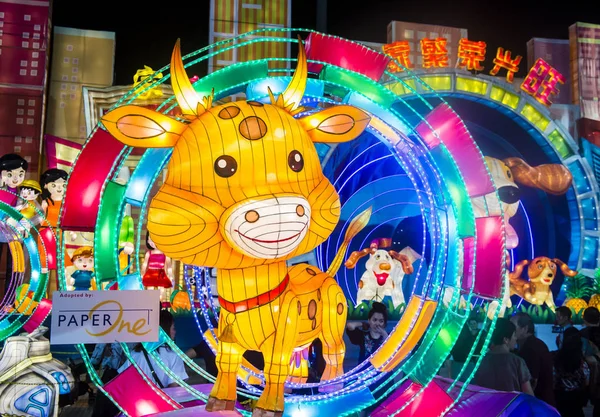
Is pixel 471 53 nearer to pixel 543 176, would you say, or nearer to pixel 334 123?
pixel 543 176

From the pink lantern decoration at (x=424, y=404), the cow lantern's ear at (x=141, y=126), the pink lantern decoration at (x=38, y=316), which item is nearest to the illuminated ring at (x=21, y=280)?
the pink lantern decoration at (x=38, y=316)

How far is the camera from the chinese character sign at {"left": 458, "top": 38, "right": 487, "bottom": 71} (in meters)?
8.80

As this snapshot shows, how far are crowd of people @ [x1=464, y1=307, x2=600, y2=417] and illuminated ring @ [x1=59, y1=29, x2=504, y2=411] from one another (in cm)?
49

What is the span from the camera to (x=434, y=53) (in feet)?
28.7

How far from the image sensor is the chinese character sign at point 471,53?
880 cm

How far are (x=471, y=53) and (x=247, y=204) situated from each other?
275 inches

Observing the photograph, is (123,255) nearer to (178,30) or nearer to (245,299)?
(178,30)

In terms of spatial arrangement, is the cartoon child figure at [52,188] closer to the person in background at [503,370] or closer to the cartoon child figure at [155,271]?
the cartoon child figure at [155,271]

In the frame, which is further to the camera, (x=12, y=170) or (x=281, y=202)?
(x=12, y=170)

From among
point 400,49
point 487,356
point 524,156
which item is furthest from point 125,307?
point 524,156

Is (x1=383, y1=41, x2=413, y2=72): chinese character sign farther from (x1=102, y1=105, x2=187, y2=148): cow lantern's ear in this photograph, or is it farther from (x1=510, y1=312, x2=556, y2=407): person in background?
(x1=102, y1=105, x2=187, y2=148): cow lantern's ear

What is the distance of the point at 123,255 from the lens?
262 inches

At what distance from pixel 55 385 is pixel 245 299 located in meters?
1.69

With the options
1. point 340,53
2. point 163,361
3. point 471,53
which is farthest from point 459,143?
point 471,53
